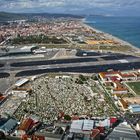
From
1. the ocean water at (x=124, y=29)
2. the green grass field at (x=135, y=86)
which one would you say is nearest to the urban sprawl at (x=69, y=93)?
the green grass field at (x=135, y=86)

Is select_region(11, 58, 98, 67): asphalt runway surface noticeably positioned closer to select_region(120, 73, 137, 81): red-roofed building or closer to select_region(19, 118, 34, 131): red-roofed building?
select_region(120, 73, 137, 81): red-roofed building

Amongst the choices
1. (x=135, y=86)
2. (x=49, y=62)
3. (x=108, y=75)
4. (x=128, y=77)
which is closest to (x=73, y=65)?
(x=49, y=62)

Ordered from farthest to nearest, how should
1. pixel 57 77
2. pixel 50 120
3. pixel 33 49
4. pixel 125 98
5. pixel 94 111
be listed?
pixel 33 49, pixel 57 77, pixel 125 98, pixel 94 111, pixel 50 120

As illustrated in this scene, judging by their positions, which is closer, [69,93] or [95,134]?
[95,134]

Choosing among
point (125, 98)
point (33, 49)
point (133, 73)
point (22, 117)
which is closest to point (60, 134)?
point (22, 117)

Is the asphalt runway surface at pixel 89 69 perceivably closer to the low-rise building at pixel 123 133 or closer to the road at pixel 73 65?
the road at pixel 73 65

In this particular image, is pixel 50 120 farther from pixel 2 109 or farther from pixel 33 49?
pixel 33 49

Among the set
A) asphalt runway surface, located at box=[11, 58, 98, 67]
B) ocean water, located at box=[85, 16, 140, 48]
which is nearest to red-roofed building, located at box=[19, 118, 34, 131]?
asphalt runway surface, located at box=[11, 58, 98, 67]

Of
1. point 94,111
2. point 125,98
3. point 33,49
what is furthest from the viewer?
point 33,49

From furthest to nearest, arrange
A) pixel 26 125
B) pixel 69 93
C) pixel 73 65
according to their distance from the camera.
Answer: pixel 73 65
pixel 69 93
pixel 26 125

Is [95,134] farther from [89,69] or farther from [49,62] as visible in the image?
[49,62]

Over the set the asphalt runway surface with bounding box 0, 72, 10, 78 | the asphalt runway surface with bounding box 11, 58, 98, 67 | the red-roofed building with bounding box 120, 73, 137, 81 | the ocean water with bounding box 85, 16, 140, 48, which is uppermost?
the red-roofed building with bounding box 120, 73, 137, 81
